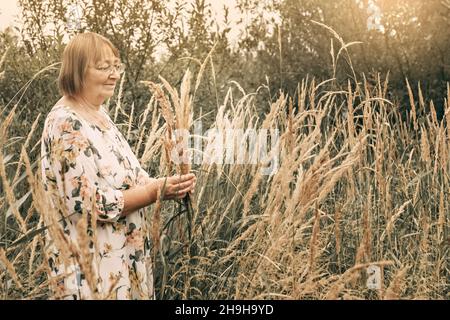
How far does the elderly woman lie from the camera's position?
2.25 metres

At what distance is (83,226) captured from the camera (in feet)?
4.97

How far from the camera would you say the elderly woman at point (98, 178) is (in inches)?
88.7

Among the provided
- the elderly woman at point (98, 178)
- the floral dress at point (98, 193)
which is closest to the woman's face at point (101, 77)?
the elderly woman at point (98, 178)

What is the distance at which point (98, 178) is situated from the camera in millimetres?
2307

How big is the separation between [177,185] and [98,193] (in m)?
0.27

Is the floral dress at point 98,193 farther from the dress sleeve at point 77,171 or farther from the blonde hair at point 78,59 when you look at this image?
the blonde hair at point 78,59

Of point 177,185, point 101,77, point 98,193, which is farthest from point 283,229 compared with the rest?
point 101,77

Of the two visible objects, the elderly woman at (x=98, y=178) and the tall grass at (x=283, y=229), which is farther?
the tall grass at (x=283, y=229)

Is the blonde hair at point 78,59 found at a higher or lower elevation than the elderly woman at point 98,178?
higher

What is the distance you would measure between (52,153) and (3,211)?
663 millimetres

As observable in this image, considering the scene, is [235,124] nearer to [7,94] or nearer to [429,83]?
[7,94]

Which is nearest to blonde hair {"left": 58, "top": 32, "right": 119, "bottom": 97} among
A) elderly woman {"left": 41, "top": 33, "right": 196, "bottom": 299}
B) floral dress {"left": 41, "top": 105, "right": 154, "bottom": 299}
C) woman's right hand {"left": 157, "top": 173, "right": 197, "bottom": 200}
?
elderly woman {"left": 41, "top": 33, "right": 196, "bottom": 299}

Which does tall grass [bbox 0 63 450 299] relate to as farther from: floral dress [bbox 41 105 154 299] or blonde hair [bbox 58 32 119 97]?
blonde hair [bbox 58 32 119 97]
